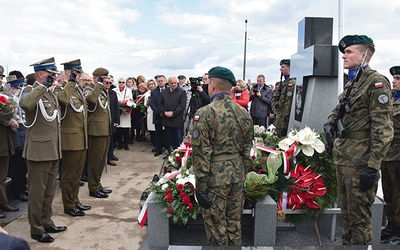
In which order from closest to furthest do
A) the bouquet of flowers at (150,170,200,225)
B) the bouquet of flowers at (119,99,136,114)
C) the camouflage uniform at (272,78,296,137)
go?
the bouquet of flowers at (150,170,200,225)
the camouflage uniform at (272,78,296,137)
the bouquet of flowers at (119,99,136,114)

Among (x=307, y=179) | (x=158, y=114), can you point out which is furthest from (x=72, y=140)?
(x=158, y=114)

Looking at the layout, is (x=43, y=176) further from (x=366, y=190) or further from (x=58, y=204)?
(x=366, y=190)

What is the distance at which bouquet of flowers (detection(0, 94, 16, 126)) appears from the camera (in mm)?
4676

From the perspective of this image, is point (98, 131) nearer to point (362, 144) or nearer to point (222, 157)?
point (222, 157)

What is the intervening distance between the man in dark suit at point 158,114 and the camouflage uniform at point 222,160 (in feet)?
17.9

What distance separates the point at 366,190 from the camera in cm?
299

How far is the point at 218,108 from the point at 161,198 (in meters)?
1.41

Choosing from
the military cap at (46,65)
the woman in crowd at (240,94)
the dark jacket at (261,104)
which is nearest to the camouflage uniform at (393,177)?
the military cap at (46,65)

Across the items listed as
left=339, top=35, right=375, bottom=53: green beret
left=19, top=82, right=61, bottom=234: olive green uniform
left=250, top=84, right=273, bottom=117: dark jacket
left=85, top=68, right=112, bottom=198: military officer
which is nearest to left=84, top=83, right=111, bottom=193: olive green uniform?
left=85, top=68, right=112, bottom=198: military officer

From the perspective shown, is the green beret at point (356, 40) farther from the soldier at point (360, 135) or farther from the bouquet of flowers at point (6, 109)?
the bouquet of flowers at point (6, 109)

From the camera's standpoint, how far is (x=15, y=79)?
5.55 metres

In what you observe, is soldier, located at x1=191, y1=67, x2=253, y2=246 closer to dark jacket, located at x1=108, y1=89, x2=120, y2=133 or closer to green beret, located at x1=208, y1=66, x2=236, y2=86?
green beret, located at x1=208, y1=66, x2=236, y2=86

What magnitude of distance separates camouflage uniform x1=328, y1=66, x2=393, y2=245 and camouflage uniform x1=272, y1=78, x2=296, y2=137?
3129mm

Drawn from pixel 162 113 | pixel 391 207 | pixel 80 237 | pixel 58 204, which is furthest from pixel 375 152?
pixel 162 113
